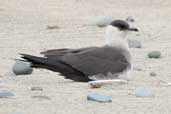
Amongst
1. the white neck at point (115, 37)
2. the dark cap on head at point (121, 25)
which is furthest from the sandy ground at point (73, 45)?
the dark cap on head at point (121, 25)

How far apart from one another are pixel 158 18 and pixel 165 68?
5093 mm

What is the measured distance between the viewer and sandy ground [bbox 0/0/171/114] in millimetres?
6707

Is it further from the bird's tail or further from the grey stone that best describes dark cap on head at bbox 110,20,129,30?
the grey stone

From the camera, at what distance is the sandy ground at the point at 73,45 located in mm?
6707

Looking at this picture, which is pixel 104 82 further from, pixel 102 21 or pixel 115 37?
pixel 102 21

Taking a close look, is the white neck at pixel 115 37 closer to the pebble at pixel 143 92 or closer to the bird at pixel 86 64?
the bird at pixel 86 64

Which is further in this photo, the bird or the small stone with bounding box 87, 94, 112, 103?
the bird

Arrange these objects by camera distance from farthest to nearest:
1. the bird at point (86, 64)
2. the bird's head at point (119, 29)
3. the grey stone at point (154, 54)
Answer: the grey stone at point (154, 54) → the bird's head at point (119, 29) → the bird at point (86, 64)

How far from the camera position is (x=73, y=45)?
35.4 feet

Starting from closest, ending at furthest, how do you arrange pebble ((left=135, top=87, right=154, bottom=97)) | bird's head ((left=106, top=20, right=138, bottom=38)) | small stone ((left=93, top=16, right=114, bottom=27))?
pebble ((left=135, top=87, right=154, bottom=97)) < bird's head ((left=106, top=20, right=138, bottom=38)) < small stone ((left=93, top=16, right=114, bottom=27))

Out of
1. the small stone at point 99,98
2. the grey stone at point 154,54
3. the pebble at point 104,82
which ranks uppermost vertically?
the small stone at point 99,98

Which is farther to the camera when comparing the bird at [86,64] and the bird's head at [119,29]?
the bird's head at [119,29]

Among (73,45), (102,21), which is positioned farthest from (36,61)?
(102,21)

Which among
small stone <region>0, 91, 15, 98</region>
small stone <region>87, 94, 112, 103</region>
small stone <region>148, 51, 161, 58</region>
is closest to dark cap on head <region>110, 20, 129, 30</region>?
small stone <region>148, 51, 161, 58</region>
